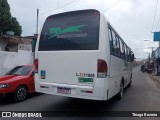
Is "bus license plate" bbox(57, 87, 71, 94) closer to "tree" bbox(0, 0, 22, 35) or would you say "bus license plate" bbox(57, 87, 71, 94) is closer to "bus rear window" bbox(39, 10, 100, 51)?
"bus rear window" bbox(39, 10, 100, 51)

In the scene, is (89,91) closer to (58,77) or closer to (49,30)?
(58,77)

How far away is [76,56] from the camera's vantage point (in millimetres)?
5840

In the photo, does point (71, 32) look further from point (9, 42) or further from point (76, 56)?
point (9, 42)

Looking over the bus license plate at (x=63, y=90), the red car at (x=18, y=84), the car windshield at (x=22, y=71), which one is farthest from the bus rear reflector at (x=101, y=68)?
the car windshield at (x=22, y=71)

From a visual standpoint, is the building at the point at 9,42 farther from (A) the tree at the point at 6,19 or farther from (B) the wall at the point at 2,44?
(A) the tree at the point at 6,19

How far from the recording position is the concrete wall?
46.3 feet

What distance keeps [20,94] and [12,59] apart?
306 inches

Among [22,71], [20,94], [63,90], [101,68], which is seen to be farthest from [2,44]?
[101,68]

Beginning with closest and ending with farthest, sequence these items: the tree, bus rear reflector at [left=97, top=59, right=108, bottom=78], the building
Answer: bus rear reflector at [left=97, top=59, right=108, bottom=78] < the building < the tree

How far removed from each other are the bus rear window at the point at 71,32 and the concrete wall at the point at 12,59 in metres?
8.55

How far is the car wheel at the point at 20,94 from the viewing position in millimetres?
7812

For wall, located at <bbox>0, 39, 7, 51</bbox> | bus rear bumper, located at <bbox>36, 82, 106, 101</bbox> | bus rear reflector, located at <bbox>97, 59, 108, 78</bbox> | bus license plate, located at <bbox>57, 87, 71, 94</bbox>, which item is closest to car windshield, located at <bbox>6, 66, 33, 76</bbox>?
bus rear bumper, located at <bbox>36, 82, 106, 101</bbox>

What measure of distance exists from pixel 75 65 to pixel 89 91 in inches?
34.7

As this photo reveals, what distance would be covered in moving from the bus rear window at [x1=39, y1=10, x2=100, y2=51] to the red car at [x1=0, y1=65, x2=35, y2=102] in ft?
7.03
